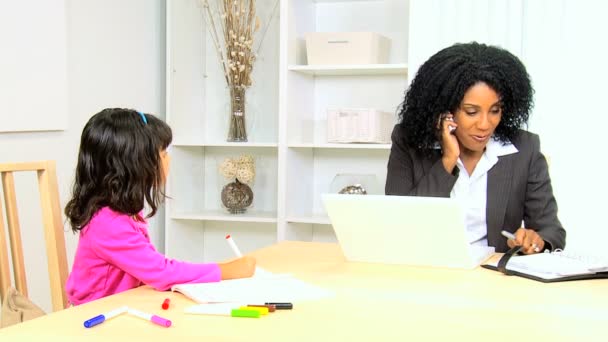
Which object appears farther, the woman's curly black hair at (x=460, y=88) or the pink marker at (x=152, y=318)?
the woman's curly black hair at (x=460, y=88)

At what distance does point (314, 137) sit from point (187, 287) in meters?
2.15

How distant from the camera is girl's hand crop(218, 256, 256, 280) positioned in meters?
1.52

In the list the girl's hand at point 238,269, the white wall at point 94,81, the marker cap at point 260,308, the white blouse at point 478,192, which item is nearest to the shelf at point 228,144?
the white wall at point 94,81

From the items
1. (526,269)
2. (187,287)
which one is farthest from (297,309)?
(526,269)

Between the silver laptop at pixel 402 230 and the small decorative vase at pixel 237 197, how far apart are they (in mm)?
1628

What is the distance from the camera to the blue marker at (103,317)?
113 cm

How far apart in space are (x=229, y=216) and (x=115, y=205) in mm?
1823

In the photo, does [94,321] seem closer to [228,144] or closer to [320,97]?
[228,144]

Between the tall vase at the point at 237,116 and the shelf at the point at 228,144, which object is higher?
the tall vase at the point at 237,116

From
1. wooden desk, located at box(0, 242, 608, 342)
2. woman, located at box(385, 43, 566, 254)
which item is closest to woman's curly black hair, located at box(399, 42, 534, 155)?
woman, located at box(385, 43, 566, 254)

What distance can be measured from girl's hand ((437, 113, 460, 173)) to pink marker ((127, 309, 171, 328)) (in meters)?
1.20

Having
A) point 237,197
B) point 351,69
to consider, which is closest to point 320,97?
point 351,69

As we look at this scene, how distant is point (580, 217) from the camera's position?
293 centimetres

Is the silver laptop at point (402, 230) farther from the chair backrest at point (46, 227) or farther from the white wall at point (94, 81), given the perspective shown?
the white wall at point (94, 81)
